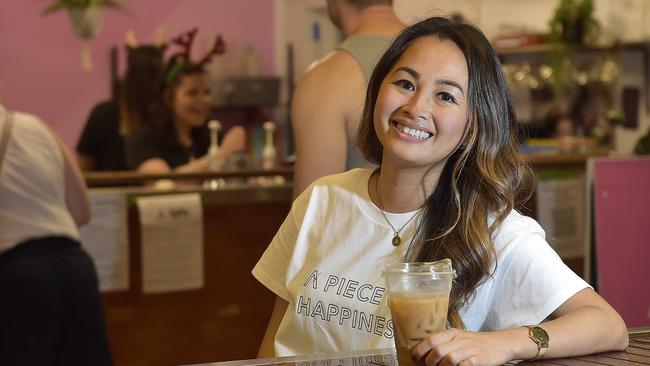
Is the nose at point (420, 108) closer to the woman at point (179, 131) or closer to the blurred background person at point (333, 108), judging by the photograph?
the blurred background person at point (333, 108)

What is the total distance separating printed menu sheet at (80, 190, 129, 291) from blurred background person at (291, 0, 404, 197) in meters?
1.52

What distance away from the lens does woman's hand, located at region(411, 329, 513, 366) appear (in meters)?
1.43

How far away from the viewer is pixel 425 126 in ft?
5.73

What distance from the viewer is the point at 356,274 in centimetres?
183

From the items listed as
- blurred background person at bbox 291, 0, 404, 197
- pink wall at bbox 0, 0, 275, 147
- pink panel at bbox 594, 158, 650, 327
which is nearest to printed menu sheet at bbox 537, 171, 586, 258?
pink panel at bbox 594, 158, 650, 327

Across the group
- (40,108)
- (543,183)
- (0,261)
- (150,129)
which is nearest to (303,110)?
(0,261)

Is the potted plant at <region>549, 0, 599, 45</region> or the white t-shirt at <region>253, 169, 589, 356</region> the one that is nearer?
the white t-shirt at <region>253, 169, 589, 356</region>

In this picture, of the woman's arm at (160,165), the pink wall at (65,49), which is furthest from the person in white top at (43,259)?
the pink wall at (65,49)

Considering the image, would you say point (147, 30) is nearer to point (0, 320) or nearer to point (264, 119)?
point (264, 119)

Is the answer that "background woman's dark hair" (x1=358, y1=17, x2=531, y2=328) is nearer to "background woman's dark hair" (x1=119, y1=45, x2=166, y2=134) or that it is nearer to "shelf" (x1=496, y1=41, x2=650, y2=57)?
"background woman's dark hair" (x1=119, y1=45, x2=166, y2=134)

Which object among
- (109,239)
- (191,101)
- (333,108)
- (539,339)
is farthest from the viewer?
(191,101)

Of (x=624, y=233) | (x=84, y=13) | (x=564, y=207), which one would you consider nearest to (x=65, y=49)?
(x=84, y=13)

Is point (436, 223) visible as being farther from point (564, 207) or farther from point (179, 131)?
point (179, 131)

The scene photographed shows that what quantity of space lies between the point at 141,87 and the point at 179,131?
266mm
